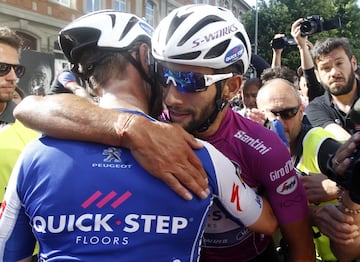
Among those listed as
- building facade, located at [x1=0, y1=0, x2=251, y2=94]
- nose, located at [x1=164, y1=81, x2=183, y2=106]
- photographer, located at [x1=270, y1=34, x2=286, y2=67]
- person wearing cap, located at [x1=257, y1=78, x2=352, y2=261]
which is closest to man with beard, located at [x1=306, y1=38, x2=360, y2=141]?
person wearing cap, located at [x1=257, y1=78, x2=352, y2=261]

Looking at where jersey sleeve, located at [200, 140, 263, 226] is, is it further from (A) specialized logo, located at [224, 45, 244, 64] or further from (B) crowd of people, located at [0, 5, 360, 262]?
(A) specialized logo, located at [224, 45, 244, 64]

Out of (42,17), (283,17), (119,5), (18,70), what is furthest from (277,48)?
(283,17)

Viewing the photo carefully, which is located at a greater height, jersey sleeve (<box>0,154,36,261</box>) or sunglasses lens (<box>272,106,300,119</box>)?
sunglasses lens (<box>272,106,300,119</box>)

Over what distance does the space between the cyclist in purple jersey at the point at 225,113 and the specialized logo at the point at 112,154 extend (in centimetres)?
33

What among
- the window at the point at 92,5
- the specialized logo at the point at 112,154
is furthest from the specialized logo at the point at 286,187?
the window at the point at 92,5

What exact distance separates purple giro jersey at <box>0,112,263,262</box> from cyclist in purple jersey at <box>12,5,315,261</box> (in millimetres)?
304

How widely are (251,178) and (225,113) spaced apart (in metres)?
0.33

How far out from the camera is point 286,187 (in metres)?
1.68

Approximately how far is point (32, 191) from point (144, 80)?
54 centimetres

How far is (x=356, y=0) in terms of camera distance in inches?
1293

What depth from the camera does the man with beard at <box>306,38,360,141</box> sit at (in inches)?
147

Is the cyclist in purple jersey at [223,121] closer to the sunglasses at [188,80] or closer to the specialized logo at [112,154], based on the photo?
the sunglasses at [188,80]

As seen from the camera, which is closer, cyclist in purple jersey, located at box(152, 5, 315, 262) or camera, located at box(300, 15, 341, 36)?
cyclist in purple jersey, located at box(152, 5, 315, 262)

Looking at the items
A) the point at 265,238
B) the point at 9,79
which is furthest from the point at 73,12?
the point at 265,238
